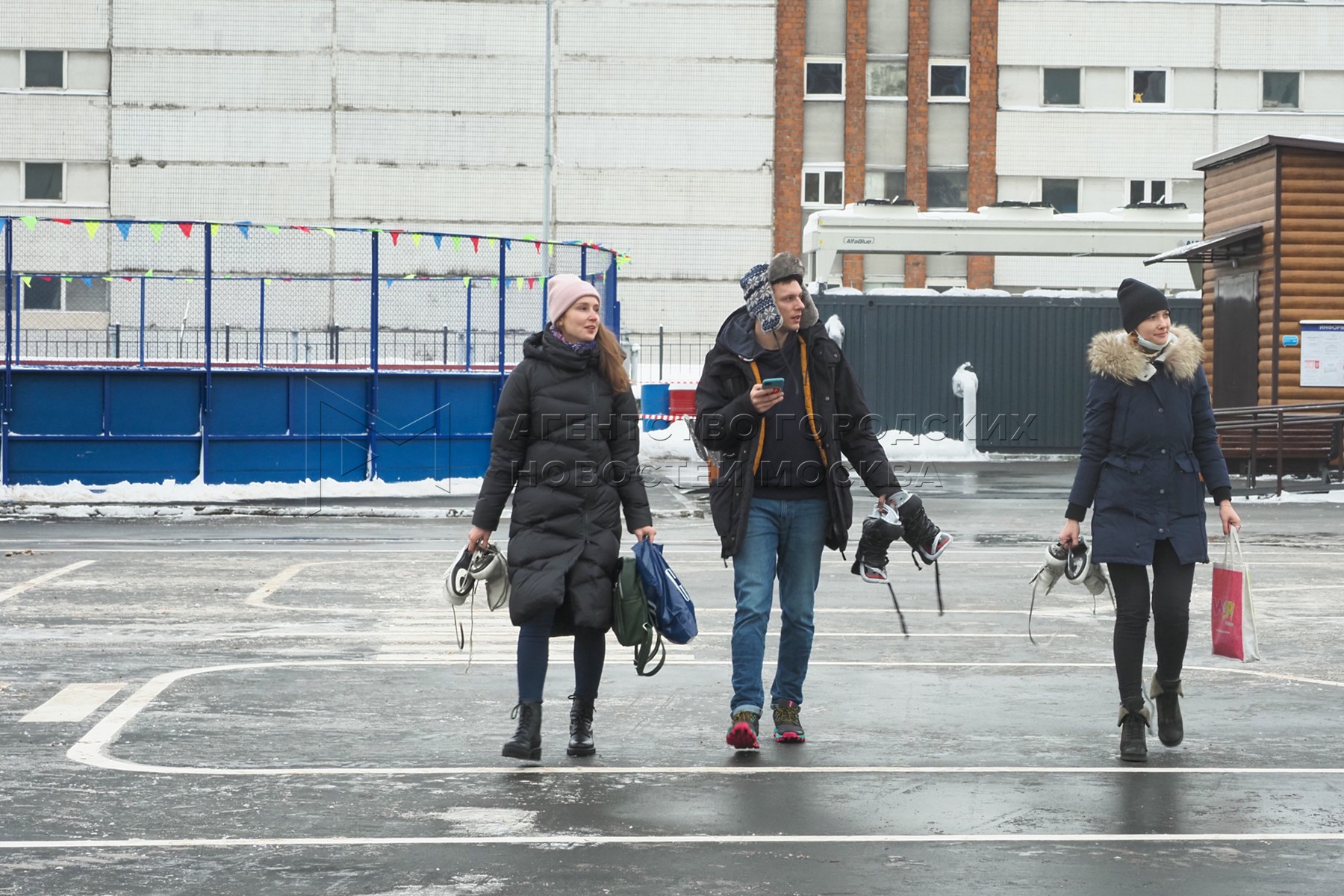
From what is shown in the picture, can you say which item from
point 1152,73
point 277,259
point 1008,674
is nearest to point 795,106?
point 1152,73

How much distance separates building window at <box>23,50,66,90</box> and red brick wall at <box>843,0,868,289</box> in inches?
835

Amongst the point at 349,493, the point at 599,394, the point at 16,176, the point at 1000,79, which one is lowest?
the point at 349,493

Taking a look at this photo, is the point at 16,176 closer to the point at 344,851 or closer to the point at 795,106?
the point at 795,106

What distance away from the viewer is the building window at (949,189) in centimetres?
5078

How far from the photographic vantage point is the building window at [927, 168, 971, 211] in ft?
167

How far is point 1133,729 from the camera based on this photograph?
23.1 ft

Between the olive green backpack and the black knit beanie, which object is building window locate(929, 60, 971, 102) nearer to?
the black knit beanie

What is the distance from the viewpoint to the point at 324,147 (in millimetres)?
49375

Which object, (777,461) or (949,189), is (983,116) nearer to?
(949,189)

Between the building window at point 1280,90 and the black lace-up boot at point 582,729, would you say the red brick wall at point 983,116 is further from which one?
the black lace-up boot at point 582,729

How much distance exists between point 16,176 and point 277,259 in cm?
731

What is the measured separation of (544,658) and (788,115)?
44.1 meters

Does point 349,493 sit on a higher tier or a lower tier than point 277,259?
lower

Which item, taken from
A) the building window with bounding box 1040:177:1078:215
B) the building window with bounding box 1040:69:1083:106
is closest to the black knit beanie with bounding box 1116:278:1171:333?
the building window with bounding box 1040:177:1078:215
